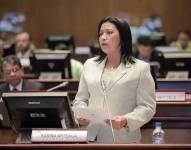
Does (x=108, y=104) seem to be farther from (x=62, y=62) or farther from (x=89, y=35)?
(x=89, y=35)

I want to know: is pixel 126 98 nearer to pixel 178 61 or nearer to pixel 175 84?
pixel 175 84

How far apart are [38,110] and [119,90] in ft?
1.97

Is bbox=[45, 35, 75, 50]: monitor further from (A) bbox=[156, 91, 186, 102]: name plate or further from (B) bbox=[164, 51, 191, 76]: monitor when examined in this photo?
(A) bbox=[156, 91, 186, 102]: name plate

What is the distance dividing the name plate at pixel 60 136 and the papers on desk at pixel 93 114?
0.63ft

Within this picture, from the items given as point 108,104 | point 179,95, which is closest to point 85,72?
point 108,104

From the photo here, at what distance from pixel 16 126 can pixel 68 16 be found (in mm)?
10148

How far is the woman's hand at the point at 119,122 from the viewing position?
3.51 metres

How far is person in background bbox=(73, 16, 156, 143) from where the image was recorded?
3.66 m

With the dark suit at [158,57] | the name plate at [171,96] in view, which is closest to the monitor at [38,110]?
the name plate at [171,96]

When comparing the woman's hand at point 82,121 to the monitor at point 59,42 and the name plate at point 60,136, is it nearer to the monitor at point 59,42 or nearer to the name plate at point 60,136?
the name plate at point 60,136

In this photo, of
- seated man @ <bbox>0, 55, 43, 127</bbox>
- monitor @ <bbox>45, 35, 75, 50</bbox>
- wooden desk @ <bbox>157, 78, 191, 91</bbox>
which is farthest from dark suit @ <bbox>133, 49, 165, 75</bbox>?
monitor @ <bbox>45, 35, 75, 50</bbox>

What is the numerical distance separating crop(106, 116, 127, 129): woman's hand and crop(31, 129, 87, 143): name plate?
0.25 meters

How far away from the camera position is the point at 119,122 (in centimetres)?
351

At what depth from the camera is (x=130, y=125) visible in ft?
11.8
